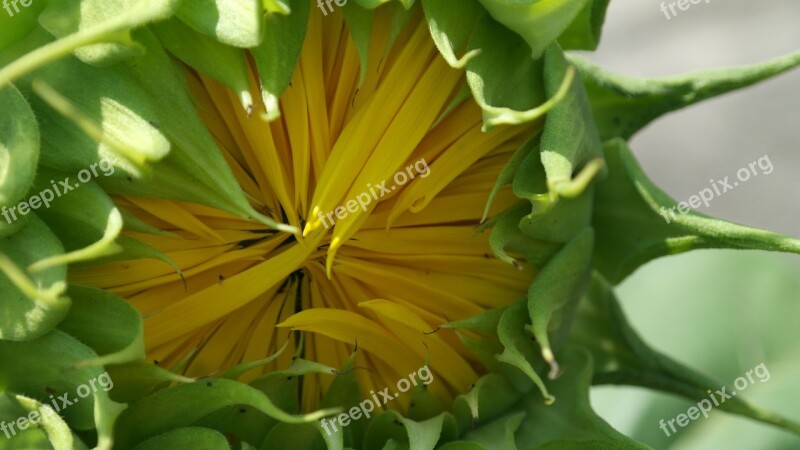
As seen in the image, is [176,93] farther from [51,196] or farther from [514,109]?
[514,109]

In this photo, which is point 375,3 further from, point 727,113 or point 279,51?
point 727,113

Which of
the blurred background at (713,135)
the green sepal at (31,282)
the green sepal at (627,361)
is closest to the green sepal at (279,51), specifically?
the green sepal at (31,282)

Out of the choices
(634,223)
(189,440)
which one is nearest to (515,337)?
(634,223)

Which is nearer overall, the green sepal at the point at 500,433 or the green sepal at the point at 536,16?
the green sepal at the point at 536,16

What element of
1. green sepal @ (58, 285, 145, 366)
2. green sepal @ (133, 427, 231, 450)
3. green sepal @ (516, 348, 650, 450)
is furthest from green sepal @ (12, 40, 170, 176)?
green sepal @ (516, 348, 650, 450)

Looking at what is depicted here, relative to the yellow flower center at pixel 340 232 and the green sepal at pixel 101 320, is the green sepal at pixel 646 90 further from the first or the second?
the green sepal at pixel 101 320

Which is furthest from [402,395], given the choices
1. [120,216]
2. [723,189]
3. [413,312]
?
[723,189]

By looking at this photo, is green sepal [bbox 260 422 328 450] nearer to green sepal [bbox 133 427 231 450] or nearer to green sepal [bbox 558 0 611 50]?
green sepal [bbox 133 427 231 450]
